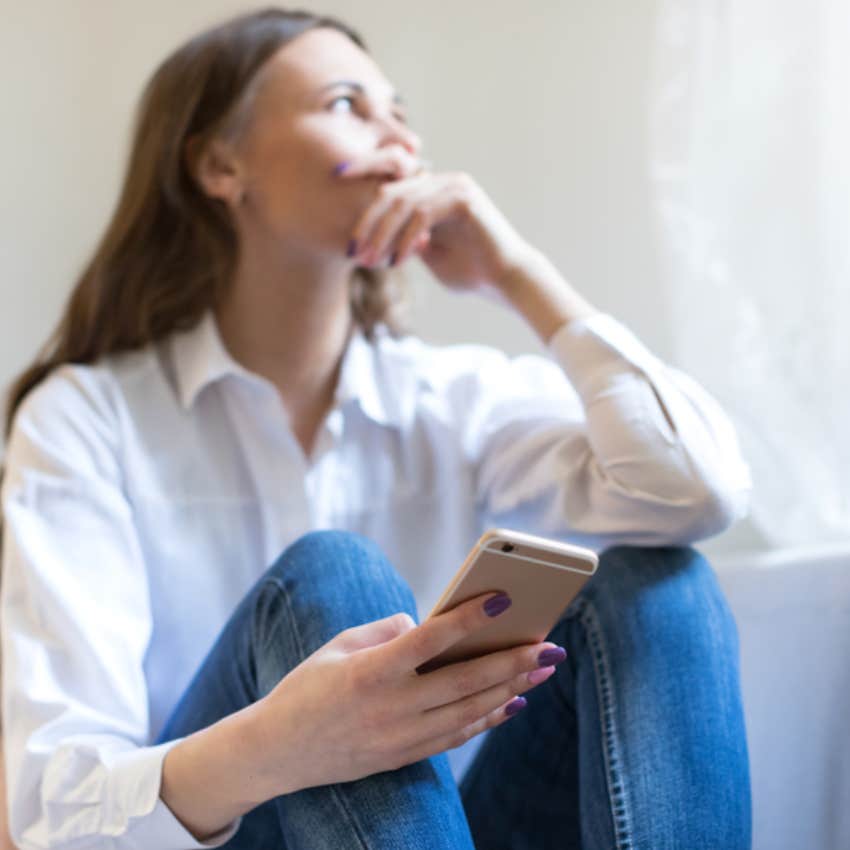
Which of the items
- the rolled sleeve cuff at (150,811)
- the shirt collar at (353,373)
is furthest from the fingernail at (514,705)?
the shirt collar at (353,373)

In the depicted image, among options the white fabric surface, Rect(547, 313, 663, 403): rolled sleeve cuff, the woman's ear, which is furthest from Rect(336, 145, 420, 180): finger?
the white fabric surface

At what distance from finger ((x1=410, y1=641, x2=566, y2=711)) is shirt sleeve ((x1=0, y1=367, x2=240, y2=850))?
22cm

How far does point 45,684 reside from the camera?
0.94 m

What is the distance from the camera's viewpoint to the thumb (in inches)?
30.7

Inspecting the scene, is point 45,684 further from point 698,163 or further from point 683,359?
point 698,163

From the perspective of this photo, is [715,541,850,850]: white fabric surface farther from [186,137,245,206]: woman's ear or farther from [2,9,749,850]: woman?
[186,137,245,206]: woman's ear

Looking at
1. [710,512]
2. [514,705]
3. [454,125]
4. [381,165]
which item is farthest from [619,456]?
[454,125]

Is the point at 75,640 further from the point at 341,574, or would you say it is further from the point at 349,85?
the point at 349,85

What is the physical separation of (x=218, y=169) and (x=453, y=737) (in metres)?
0.76

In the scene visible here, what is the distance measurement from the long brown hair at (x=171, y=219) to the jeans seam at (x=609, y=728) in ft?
1.98

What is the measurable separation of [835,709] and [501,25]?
3.42 ft

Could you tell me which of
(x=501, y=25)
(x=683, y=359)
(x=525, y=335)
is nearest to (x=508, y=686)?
(x=683, y=359)

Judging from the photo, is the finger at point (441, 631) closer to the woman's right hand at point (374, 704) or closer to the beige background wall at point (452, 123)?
the woman's right hand at point (374, 704)

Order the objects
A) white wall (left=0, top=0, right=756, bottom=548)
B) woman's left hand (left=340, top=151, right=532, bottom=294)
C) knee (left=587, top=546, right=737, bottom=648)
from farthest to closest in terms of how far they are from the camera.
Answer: white wall (left=0, top=0, right=756, bottom=548), woman's left hand (left=340, top=151, right=532, bottom=294), knee (left=587, top=546, right=737, bottom=648)
